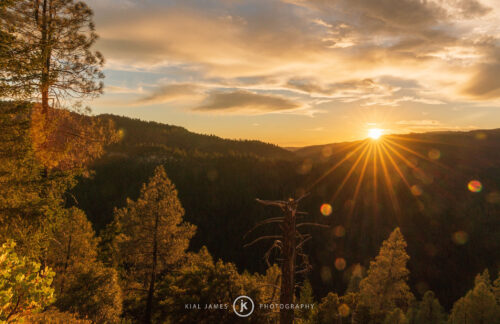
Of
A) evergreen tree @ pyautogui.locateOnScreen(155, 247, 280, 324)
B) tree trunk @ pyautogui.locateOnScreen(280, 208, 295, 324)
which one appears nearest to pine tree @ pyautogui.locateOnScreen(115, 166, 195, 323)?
evergreen tree @ pyautogui.locateOnScreen(155, 247, 280, 324)

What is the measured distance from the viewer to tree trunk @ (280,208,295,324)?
6.83m

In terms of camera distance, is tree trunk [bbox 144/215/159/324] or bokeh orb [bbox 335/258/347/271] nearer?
tree trunk [bbox 144/215/159/324]

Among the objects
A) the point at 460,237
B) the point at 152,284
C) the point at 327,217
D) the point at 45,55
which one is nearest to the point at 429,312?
the point at 152,284

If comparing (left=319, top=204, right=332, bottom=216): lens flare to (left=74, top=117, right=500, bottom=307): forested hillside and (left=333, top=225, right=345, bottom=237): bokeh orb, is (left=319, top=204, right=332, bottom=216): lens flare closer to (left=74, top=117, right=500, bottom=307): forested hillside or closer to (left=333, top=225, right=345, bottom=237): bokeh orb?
(left=74, top=117, right=500, bottom=307): forested hillside

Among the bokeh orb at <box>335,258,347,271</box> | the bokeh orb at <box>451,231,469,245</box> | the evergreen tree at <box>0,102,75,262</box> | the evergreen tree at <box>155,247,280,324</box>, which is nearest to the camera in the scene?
the evergreen tree at <box>0,102,75,262</box>

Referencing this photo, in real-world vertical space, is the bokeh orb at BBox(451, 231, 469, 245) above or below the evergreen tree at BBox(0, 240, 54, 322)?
below

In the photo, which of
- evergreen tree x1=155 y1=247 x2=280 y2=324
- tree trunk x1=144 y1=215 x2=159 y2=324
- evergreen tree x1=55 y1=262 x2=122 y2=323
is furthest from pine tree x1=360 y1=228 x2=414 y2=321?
evergreen tree x1=55 y1=262 x2=122 y2=323

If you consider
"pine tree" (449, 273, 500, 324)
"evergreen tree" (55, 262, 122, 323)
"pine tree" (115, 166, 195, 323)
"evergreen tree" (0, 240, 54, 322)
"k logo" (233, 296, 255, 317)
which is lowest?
"pine tree" (449, 273, 500, 324)

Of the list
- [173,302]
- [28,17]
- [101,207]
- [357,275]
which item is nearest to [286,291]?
[173,302]

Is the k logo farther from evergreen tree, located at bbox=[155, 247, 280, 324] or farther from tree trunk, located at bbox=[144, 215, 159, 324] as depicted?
tree trunk, located at bbox=[144, 215, 159, 324]

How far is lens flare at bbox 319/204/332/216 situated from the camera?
168 m

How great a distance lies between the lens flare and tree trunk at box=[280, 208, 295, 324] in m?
166

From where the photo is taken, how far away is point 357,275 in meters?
55.5

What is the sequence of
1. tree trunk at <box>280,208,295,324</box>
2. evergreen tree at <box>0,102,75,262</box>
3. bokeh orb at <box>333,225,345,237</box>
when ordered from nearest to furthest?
tree trunk at <box>280,208,295,324</box> → evergreen tree at <box>0,102,75,262</box> → bokeh orb at <box>333,225,345,237</box>
